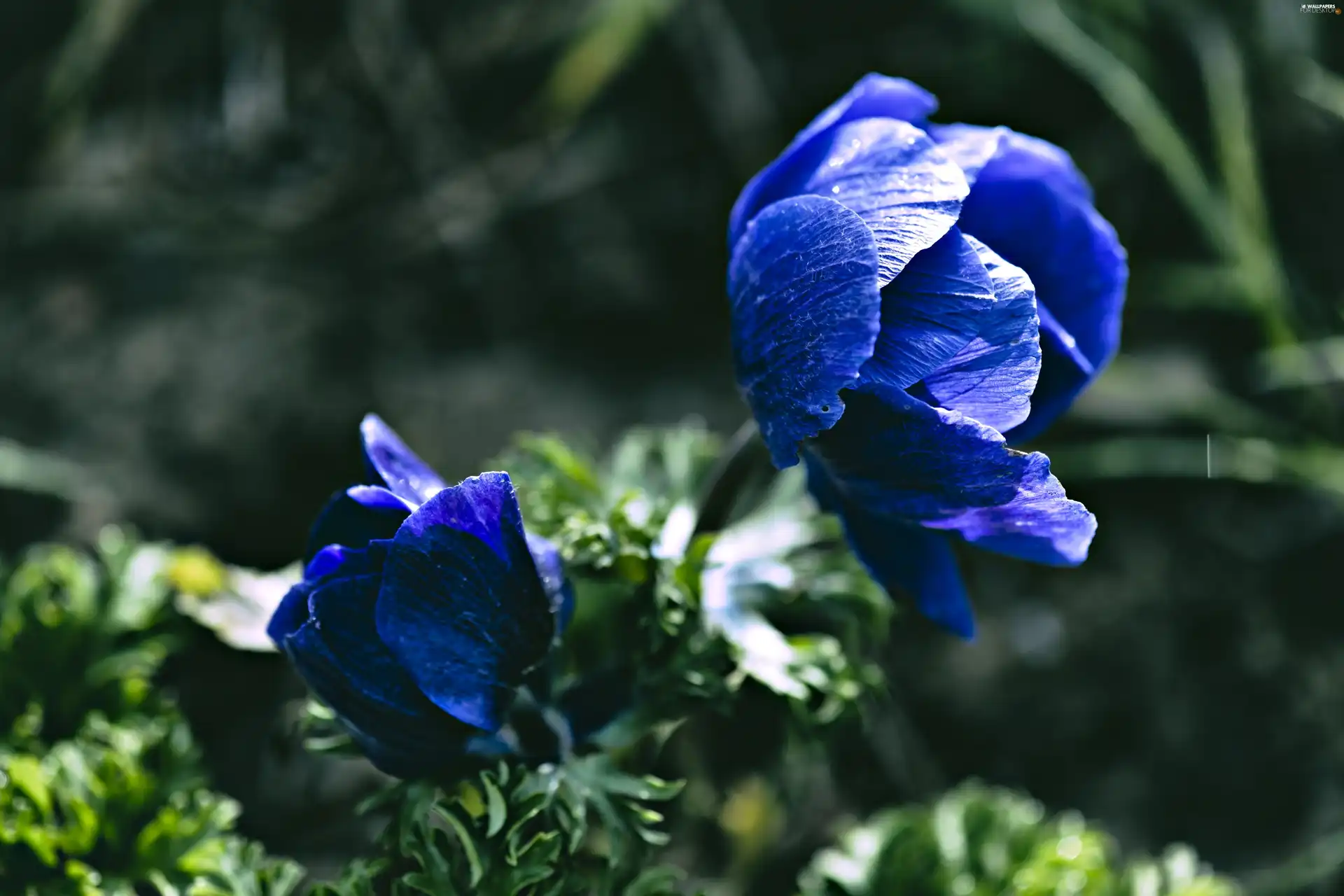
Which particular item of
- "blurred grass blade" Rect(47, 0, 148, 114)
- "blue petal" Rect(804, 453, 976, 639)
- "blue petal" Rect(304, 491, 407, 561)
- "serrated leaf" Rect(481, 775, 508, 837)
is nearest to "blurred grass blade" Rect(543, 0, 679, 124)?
"blurred grass blade" Rect(47, 0, 148, 114)

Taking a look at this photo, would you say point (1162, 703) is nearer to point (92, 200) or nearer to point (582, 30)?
point (582, 30)

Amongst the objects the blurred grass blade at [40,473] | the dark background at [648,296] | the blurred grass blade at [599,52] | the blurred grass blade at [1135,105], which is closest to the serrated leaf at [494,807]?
the dark background at [648,296]

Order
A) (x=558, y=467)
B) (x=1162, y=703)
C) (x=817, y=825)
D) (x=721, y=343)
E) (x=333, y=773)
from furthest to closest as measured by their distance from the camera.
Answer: (x=721, y=343)
(x=1162, y=703)
(x=817, y=825)
(x=333, y=773)
(x=558, y=467)

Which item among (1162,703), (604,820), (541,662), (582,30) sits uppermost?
(582,30)

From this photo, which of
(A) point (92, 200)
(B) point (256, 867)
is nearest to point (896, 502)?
(B) point (256, 867)

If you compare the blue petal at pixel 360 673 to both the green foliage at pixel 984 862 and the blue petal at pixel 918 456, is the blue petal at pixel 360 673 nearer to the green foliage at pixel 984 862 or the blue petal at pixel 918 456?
the blue petal at pixel 918 456

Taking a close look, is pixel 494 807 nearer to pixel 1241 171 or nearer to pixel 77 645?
pixel 77 645

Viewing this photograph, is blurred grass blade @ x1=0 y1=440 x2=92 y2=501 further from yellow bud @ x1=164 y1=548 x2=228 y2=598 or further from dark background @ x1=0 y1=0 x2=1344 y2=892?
yellow bud @ x1=164 y1=548 x2=228 y2=598
